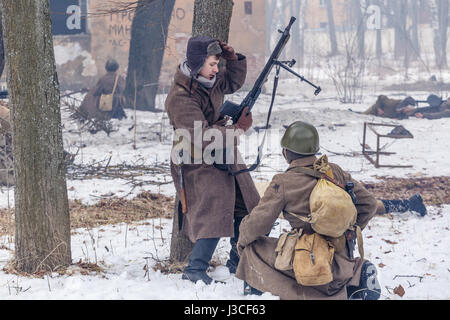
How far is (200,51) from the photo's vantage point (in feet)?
12.4

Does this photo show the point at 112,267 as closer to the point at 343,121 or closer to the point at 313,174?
the point at 313,174

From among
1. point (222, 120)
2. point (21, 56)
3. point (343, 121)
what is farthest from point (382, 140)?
point (21, 56)

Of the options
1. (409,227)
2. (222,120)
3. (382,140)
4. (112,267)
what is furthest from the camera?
(382,140)

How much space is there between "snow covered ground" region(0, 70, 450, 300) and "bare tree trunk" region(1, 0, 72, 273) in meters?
0.26

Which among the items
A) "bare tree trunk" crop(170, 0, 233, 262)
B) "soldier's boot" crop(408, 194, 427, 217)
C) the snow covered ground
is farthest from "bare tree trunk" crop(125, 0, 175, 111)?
"bare tree trunk" crop(170, 0, 233, 262)

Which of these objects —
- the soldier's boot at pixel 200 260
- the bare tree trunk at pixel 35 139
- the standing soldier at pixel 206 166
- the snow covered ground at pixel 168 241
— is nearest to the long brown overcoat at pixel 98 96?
the snow covered ground at pixel 168 241

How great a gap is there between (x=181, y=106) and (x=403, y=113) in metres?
11.4

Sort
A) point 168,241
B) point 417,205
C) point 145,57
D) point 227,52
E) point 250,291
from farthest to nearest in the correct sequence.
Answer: point 145,57 < point 417,205 < point 168,241 < point 227,52 < point 250,291

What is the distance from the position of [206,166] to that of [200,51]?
80cm

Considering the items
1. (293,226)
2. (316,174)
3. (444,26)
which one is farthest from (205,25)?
(444,26)

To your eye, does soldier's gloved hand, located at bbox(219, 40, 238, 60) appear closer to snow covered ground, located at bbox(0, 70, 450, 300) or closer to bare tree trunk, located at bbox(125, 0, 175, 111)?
snow covered ground, located at bbox(0, 70, 450, 300)

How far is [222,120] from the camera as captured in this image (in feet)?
13.4

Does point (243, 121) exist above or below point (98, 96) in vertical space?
above

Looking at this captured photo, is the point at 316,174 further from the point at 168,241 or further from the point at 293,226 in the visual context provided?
the point at 168,241
